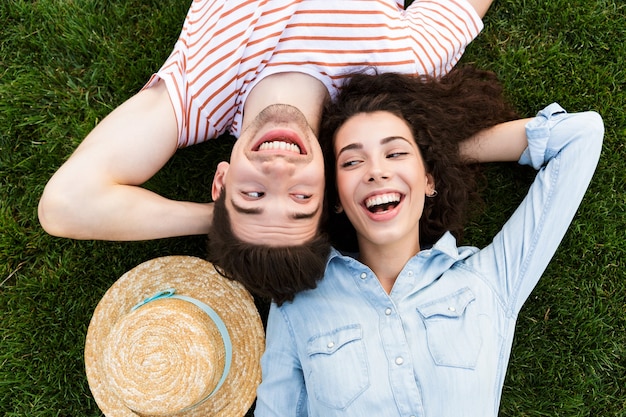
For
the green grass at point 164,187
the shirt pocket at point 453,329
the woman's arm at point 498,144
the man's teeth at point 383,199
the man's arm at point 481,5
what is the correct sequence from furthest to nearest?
1. the green grass at point 164,187
2. the man's arm at point 481,5
3. the woman's arm at point 498,144
4. the shirt pocket at point 453,329
5. the man's teeth at point 383,199

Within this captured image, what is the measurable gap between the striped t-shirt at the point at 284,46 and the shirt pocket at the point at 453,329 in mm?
1289

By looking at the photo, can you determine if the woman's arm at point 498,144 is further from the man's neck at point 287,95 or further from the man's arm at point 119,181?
the man's arm at point 119,181

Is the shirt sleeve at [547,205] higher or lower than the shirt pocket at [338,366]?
higher

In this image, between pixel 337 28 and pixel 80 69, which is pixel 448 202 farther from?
pixel 80 69

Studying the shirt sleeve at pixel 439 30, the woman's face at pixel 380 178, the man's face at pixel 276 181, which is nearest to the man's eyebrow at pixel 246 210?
the man's face at pixel 276 181

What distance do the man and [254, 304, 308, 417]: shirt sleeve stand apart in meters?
0.67

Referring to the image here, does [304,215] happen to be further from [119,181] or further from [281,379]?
[119,181]

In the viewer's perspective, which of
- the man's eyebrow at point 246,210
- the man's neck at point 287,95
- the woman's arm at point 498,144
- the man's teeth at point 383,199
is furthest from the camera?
the woman's arm at point 498,144

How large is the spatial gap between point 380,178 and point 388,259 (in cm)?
54

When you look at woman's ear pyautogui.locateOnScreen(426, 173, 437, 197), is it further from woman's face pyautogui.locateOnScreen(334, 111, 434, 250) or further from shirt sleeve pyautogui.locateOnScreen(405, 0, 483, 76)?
shirt sleeve pyautogui.locateOnScreen(405, 0, 483, 76)

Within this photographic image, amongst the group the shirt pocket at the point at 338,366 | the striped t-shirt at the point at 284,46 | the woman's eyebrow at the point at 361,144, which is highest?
the striped t-shirt at the point at 284,46

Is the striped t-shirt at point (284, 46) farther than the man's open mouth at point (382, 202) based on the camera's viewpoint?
Yes

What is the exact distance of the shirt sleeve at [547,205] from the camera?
2.81 meters

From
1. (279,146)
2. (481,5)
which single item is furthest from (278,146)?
(481,5)
